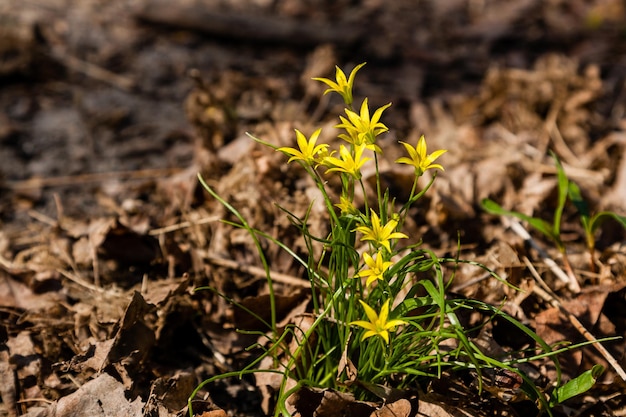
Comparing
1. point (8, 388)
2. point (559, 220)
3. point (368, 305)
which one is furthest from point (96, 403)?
point (559, 220)

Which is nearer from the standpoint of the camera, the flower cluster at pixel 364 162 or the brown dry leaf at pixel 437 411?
the flower cluster at pixel 364 162

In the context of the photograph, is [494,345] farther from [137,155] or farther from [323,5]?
[323,5]

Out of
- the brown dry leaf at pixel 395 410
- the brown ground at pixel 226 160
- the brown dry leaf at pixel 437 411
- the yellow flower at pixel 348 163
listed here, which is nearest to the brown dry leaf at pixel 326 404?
the brown dry leaf at pixel 395 410

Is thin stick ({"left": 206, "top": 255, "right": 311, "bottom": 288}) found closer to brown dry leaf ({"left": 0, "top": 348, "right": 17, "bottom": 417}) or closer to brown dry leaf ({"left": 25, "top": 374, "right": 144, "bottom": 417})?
brown dry leaf ({"left": 25, "top": 374, "right": 144, "bottom": 417})

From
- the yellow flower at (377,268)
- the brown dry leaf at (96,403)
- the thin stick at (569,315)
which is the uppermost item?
the yellow flower at (377,268)

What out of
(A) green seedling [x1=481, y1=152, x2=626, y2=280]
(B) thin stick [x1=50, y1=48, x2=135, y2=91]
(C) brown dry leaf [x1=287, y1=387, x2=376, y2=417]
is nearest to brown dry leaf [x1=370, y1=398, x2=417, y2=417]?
(C) brown dry leaf [x1=287, y1=387, x2=376, y2=417]

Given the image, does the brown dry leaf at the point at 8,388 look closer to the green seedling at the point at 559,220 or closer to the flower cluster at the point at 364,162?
the flower cluster at the point at 364,162
